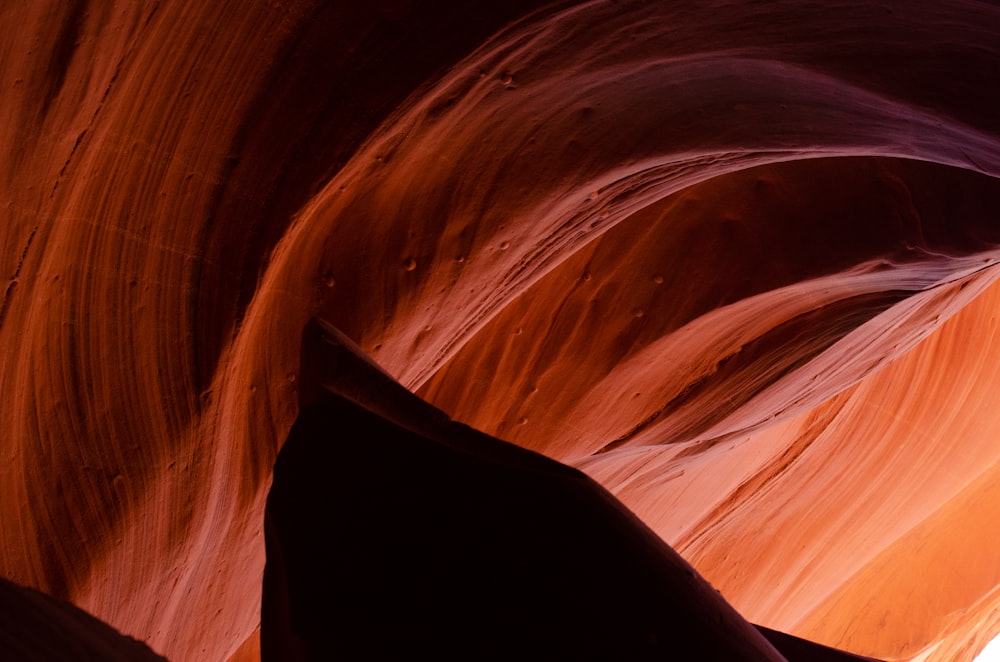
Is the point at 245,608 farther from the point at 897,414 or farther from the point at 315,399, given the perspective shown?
the point at 897,414

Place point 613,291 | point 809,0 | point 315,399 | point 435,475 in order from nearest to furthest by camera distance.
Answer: point 435,475 < point 315,399 < point 809,0 < point 613,291

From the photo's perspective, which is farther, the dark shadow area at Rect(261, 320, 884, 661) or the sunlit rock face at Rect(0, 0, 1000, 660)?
the sunlit rock face at Rect(0, 0, 1000, 660)

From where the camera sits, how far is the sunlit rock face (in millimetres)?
1129

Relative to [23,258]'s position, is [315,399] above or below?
below

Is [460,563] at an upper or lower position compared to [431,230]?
lower

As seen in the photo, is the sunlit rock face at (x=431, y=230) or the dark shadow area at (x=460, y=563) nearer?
the dark shadow area at (x=460, y=563)

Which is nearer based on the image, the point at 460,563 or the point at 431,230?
the point at 460,563

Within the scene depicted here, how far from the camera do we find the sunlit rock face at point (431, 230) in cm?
113

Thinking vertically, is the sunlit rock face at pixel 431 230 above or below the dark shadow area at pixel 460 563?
above

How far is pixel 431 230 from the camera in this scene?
1.42 meters

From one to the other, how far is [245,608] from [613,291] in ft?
3.55

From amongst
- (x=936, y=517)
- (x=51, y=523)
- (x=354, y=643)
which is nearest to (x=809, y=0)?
(x=354, y=643)

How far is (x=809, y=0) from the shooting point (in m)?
1.32

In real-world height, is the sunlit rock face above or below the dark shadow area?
above
